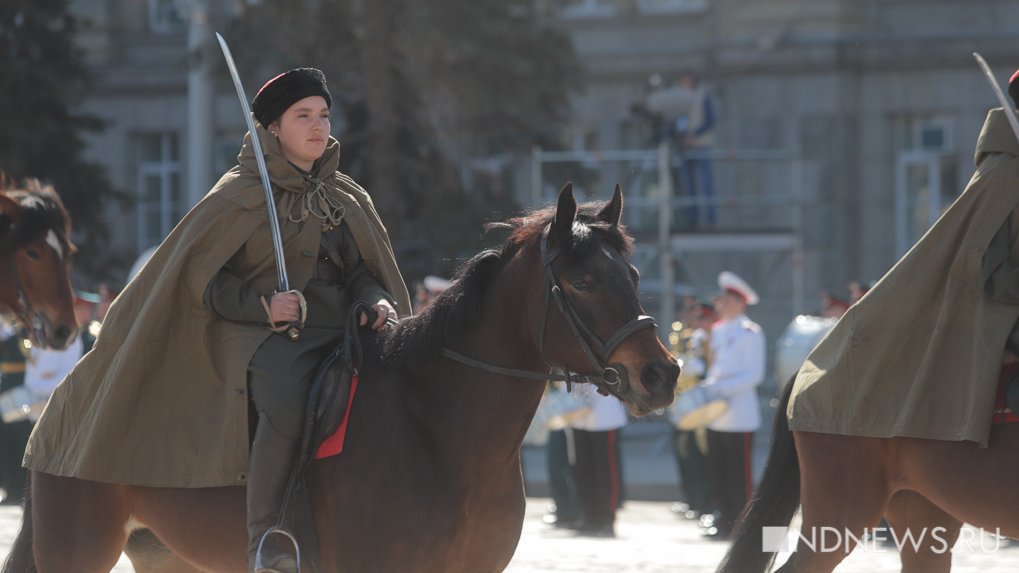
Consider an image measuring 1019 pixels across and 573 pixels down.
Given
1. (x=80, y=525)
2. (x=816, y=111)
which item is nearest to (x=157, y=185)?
(x=816, y=111)

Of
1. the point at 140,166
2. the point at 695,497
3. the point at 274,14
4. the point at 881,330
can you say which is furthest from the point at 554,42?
the point at 881,330

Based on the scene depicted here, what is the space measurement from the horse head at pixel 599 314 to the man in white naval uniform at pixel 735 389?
→ 869 cm

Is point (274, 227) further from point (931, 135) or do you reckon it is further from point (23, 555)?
point (931, 135)

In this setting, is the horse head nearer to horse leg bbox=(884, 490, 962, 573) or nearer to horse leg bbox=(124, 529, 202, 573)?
horse leg bbox=(124, 529, 202, 573)

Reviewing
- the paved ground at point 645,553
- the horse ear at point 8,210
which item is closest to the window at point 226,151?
the paved ground at point 645,553

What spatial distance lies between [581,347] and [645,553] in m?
6.91

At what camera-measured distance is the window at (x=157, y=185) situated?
30125mm

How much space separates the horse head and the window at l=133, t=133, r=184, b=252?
25.1m

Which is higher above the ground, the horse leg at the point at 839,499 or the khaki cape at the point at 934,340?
the khaki cape at the point at 934,340

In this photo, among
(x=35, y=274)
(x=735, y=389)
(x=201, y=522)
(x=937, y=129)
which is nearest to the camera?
(x=201, y=522)

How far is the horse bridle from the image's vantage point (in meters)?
5.40

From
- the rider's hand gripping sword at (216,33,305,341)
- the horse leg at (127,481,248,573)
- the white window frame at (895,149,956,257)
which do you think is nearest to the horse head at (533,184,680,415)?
the rider's hand gripping sword at (216,33,305,341)

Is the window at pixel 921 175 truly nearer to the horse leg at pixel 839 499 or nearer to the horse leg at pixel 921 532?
the horse leg at pixel 921 532

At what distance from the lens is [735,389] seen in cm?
1430
